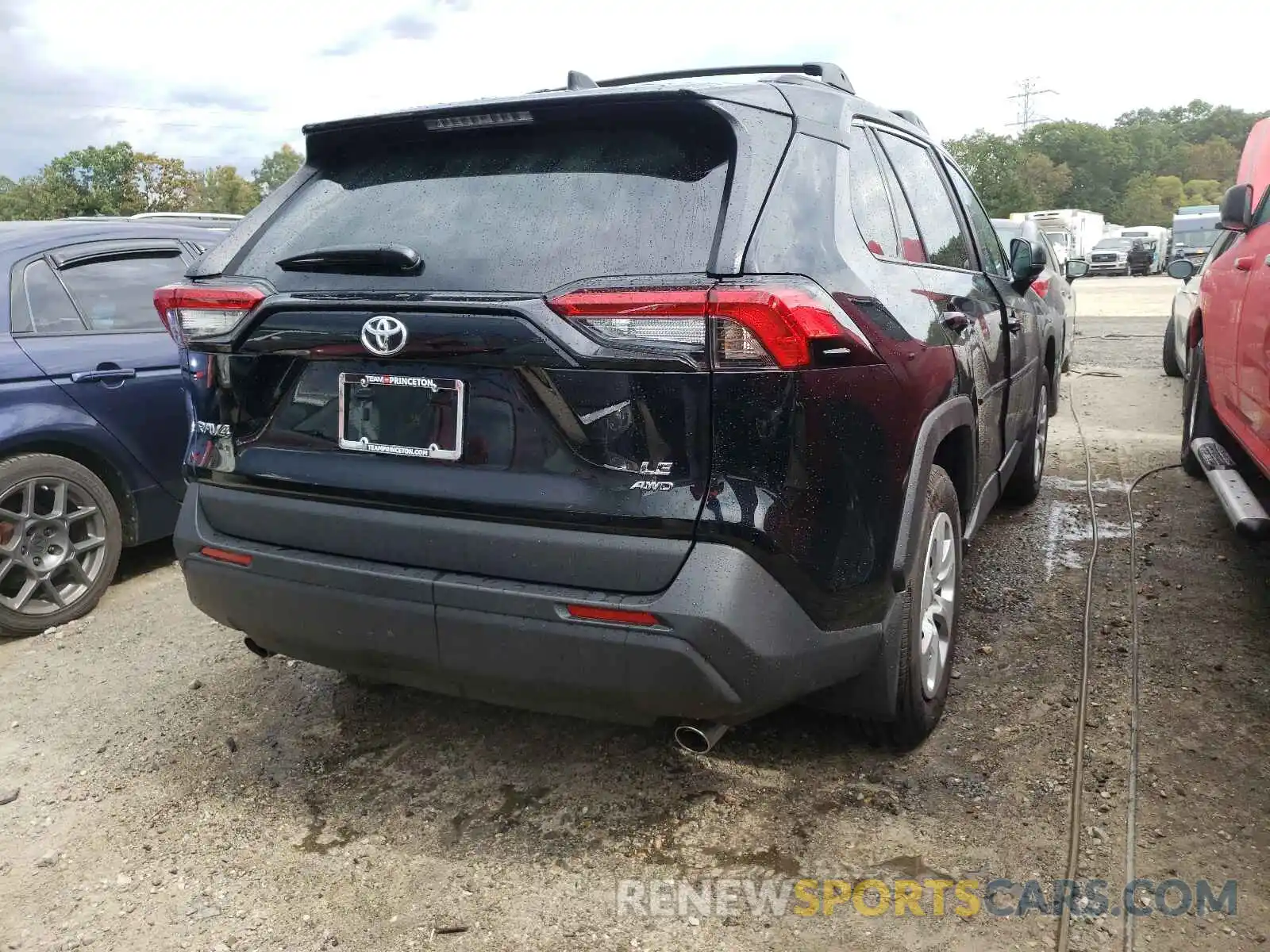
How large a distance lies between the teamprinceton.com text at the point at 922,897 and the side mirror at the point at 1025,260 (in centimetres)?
275

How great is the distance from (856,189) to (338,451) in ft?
4.96

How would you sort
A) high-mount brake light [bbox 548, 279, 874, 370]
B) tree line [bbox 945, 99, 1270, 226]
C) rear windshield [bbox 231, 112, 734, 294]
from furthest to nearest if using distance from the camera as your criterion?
tree line [bbox 945, 99, 1270, 226]
rear windshield [bbox 231, 112, 734, 294]
high-mount brake light [bbox 548, 279, 874, 370]

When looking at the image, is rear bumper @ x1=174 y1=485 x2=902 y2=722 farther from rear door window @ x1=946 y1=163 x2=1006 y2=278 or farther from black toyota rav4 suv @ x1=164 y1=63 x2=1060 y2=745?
rear door window @ x1=946 y1=163 x2=1006 y2=278

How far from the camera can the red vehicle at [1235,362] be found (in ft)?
12.1

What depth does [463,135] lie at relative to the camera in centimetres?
258

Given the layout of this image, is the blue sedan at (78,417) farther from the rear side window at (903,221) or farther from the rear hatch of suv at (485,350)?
the rear side window at (903,221)

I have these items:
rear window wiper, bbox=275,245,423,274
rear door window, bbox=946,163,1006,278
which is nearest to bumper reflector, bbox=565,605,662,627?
rear window wiper, bbox=275,245,423,274

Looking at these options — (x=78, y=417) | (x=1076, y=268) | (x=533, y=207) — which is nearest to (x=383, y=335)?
(x=533, y=207)

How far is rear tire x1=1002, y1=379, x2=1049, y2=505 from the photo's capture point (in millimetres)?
5294

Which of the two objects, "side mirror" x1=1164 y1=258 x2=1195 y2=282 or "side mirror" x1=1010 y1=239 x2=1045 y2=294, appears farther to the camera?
"side mirror" x1=1164 y1=258 x2=1195 y2=282

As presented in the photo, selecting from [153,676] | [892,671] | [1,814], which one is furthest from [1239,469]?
[1,814]

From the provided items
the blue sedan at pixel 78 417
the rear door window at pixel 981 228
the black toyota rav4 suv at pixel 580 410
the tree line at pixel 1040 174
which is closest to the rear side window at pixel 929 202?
the rear door window at pixel 981 228

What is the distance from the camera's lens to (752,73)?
129 inches

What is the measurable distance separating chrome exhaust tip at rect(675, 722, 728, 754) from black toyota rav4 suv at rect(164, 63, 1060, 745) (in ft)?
0.06
